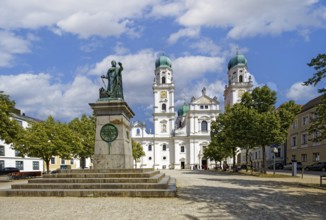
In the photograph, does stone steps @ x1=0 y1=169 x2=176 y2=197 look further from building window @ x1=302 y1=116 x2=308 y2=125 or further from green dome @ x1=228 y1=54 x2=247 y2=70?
green dome @ x1=228 y1=54 x2=247 y2=70

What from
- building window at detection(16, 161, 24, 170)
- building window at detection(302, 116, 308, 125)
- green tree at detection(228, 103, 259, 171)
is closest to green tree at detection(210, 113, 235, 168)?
green tree at detection(228, 103, 259, 171)

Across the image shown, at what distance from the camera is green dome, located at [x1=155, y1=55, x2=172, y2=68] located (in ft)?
314

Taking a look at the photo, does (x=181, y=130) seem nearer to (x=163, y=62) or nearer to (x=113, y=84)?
Result: (x=163, y=62)

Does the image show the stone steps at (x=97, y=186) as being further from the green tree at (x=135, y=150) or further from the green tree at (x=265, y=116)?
the green tree at (x=135, y=150)

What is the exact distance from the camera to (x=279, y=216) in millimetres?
8914

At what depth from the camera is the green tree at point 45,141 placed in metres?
30.3

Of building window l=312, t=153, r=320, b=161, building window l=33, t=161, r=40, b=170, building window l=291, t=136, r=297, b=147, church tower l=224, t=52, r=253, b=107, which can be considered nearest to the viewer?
building window l=312, t=153, r=320, b=161

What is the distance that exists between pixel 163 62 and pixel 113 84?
7916 centimetres

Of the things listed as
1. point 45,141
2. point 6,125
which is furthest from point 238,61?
point 6,125

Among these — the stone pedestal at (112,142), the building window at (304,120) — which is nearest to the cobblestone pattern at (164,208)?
the stone pedestal at (112,142)

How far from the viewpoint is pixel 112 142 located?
53.0 ft

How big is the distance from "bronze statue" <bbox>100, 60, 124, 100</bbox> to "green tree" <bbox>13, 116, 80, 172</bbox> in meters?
15.2

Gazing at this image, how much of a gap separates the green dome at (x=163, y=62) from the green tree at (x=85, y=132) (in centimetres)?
5275

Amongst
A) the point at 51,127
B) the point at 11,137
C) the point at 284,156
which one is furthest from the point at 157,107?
the point at 11,137
